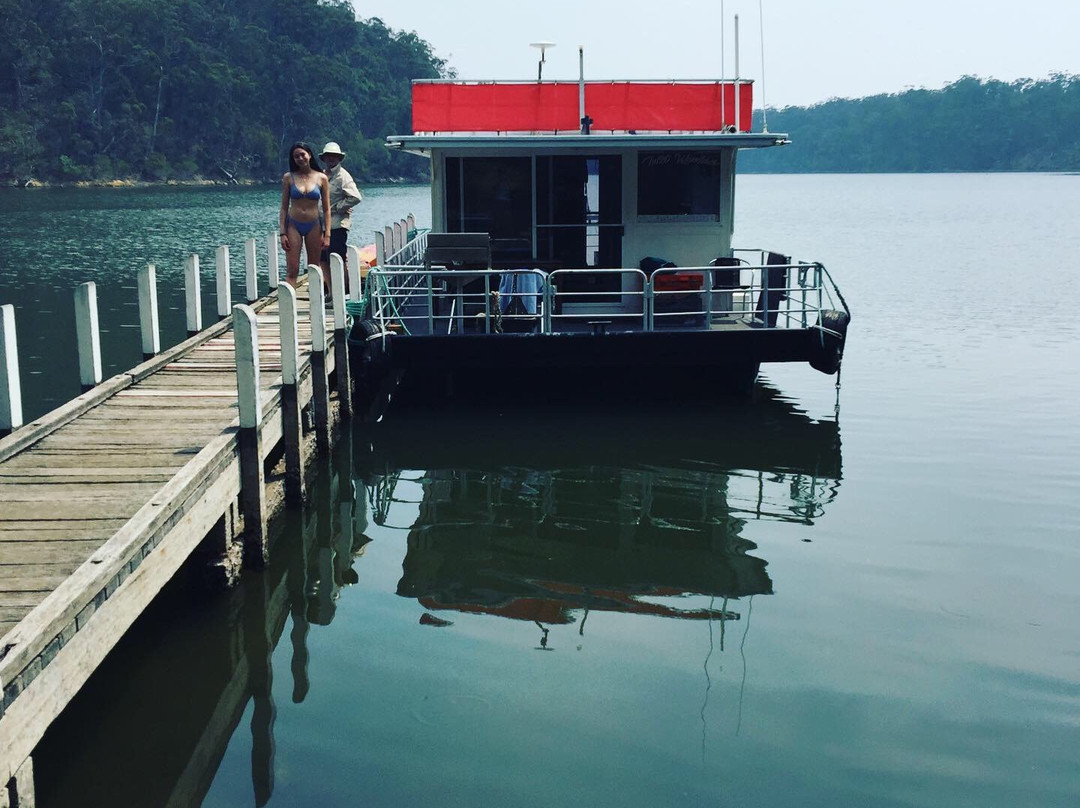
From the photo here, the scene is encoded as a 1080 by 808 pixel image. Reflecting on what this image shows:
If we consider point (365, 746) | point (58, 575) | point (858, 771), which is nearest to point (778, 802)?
point (858, 771)

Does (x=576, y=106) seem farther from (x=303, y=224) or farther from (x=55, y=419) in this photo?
(x=55, y=419)

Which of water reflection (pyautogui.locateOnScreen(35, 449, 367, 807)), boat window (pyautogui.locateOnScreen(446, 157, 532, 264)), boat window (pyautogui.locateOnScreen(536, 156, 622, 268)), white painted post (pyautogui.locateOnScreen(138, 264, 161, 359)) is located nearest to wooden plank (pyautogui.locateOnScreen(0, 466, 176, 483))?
water reflection (pyautogui.locateOnScreen(35, 449, 367, 807))

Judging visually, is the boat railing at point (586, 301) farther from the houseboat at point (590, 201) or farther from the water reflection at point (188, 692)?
the water reflection at point (188, 692)

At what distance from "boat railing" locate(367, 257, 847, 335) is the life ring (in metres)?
0.10

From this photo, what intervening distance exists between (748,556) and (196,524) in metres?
4.27

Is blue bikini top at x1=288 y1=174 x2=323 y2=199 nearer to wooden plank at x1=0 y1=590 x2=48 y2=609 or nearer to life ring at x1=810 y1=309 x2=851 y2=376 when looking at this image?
life ring at x1=810 y1=309 x2=851 y2=376

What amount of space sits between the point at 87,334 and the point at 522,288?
491 centimetres

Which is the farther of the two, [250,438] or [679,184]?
[679,184]

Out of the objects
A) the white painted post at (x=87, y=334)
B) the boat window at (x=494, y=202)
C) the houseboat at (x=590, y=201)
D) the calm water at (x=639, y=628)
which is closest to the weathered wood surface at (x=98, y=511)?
the white painted post at (x=87, y=334)

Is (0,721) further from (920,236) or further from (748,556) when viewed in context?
(920,236)

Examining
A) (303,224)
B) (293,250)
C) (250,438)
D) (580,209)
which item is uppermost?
(580,209)

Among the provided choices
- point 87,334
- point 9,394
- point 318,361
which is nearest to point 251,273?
point 318,361

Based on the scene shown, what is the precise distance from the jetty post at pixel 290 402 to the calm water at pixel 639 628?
1.04ft

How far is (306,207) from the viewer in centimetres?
1393
